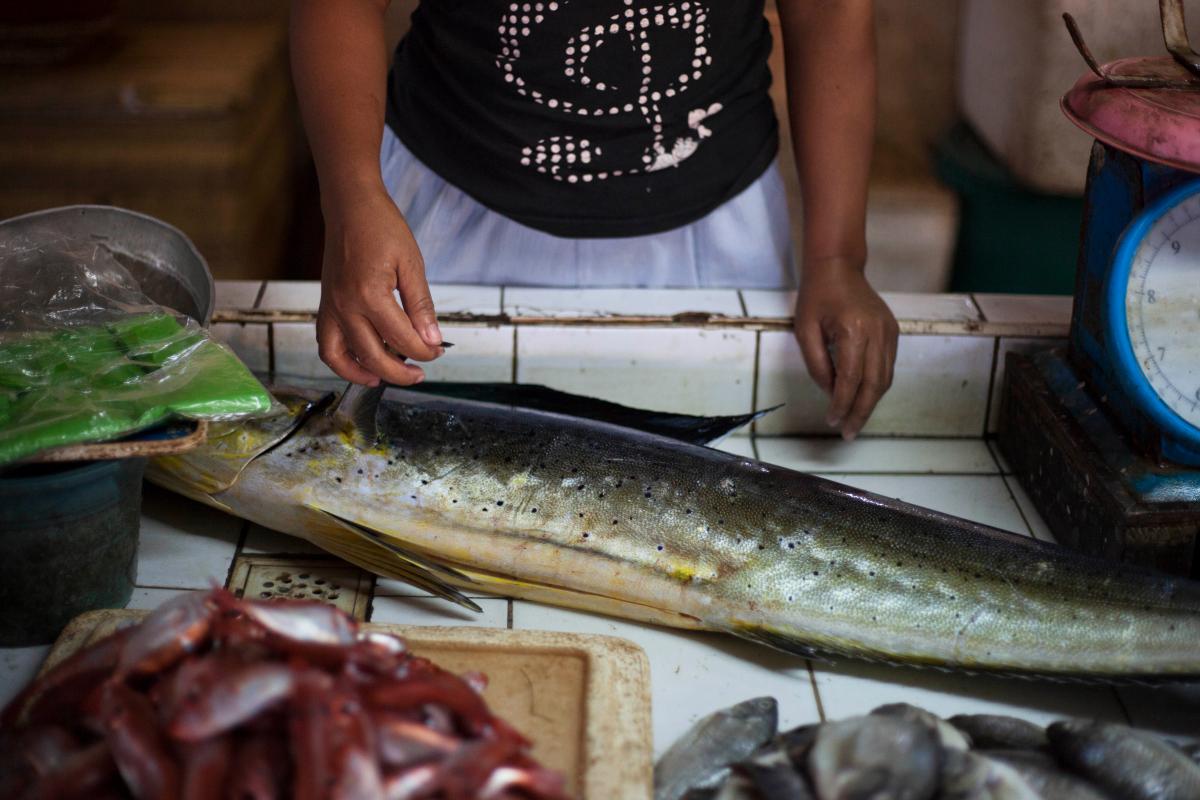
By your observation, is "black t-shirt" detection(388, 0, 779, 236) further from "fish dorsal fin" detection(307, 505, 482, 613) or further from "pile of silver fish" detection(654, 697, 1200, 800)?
"pile of silver fish" detection(654, 697, 1200, 800)

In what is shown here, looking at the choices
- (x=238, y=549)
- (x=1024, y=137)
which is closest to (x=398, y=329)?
(x=238, y=549)

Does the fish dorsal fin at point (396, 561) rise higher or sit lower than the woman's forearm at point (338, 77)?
lower

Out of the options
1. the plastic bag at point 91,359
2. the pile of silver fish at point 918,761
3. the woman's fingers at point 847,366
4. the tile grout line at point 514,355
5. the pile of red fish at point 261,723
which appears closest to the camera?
the pile of red fish at point 261,723

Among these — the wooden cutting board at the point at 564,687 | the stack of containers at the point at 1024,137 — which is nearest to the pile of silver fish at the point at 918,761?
the wooden cutting board at the point at 564,687

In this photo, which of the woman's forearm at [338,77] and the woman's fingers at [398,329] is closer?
the woman's fingers at [398,329]

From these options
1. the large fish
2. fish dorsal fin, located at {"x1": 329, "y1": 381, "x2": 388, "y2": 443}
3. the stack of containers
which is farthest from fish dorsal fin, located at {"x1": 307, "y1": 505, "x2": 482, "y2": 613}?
the stack of containers

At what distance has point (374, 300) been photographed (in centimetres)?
140

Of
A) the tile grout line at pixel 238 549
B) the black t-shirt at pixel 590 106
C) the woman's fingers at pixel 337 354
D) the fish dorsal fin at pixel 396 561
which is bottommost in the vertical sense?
the tile grout line at pixel 238 549

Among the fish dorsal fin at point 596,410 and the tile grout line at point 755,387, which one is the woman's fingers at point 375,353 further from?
the tile grout line at point 755,387

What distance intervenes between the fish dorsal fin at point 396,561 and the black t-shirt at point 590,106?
66 cm

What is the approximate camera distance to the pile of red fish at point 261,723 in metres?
0.89

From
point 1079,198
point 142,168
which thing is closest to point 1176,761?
point 1079,198

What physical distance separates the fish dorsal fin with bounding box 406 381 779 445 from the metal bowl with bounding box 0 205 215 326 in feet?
1.09

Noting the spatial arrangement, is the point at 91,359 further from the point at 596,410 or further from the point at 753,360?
the point at 753,360
